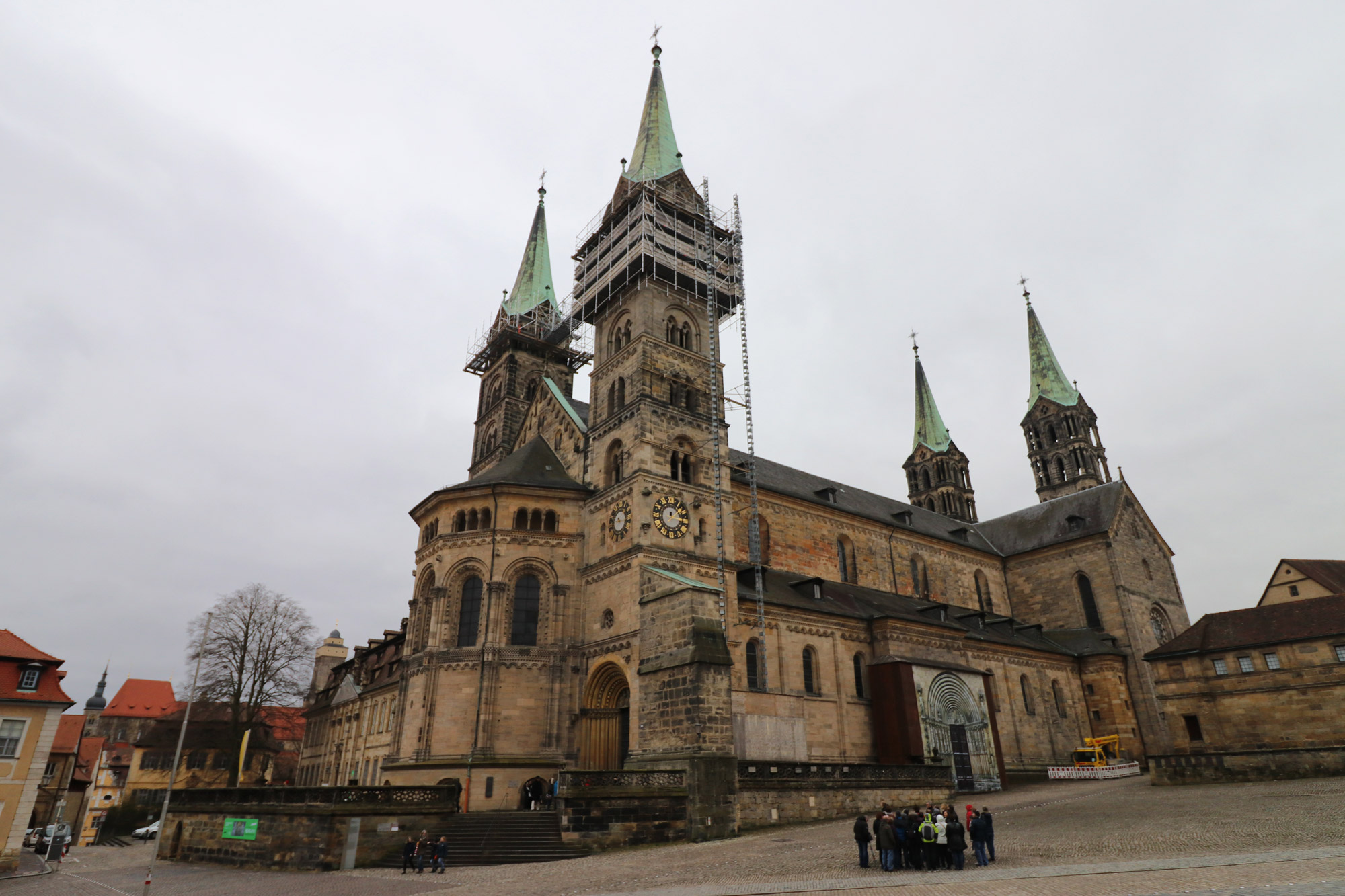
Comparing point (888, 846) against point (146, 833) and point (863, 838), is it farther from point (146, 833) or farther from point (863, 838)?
point (146, 833)

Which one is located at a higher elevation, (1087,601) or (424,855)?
(1087,601)

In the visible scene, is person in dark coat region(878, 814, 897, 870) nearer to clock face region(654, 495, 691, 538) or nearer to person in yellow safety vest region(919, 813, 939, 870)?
person in yellow safety vest region(919, 813, 939, 870)

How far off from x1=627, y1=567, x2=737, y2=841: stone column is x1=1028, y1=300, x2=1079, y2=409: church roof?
59.5m

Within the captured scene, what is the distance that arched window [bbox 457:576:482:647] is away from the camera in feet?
99.0

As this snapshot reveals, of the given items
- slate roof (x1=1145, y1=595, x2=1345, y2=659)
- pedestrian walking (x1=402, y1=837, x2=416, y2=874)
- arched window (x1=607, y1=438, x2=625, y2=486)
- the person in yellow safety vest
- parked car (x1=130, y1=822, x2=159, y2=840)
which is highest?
arched window (x1=607, y1=438, x2=625, y2=486)

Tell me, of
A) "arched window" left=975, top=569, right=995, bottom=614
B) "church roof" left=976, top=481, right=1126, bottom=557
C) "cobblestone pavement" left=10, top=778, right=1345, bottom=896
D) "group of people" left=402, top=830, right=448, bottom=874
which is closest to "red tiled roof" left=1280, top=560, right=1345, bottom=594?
"church roof" left=976, top=481, right=1126, bottom=557

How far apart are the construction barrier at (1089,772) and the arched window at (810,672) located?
13.9 meters

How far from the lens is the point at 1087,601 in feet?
161

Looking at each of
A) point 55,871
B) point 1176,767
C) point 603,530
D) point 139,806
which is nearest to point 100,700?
point 139,806

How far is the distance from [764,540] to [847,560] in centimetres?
652

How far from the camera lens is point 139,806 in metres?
53.7

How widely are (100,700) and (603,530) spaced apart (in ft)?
Result: 352

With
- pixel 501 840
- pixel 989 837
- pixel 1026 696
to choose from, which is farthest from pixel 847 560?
pixel 989 837

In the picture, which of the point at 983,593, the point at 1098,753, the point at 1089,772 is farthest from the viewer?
the point at 983,593
